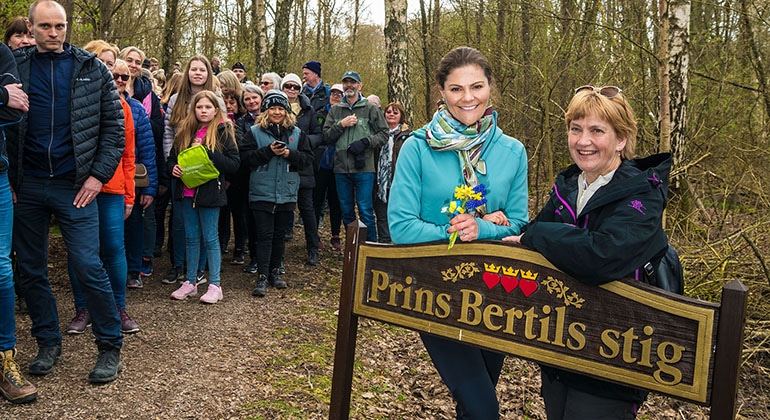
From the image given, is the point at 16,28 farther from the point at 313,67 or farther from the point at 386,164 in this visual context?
the point at 313,67

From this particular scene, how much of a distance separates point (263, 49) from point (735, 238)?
1286 cm

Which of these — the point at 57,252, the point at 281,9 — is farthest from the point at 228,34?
the point at 57,252

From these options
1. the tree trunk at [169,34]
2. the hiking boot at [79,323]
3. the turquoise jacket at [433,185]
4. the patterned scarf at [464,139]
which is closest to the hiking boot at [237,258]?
the hiking boot at [79,323]

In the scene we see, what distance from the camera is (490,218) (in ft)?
8.66

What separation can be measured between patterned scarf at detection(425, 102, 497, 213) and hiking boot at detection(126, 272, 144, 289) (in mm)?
4403

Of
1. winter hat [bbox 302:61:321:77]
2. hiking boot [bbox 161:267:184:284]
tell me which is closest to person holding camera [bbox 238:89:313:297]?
hiking boot [bbox 161:267:184:284]

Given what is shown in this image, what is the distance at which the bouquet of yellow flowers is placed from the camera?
98.1 inches

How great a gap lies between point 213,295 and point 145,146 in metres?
1.60

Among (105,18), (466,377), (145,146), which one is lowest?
(466,377)

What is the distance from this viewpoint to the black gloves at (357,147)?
7664mm

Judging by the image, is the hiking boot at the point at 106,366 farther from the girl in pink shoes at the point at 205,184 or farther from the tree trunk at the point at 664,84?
the tree trunk at the point at 664,84

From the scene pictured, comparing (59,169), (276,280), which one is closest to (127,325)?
(59,169)

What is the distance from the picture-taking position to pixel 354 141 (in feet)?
25.4

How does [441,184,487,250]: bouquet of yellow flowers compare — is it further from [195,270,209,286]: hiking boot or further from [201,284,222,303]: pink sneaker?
[195,270,209,286]: hiking boot
